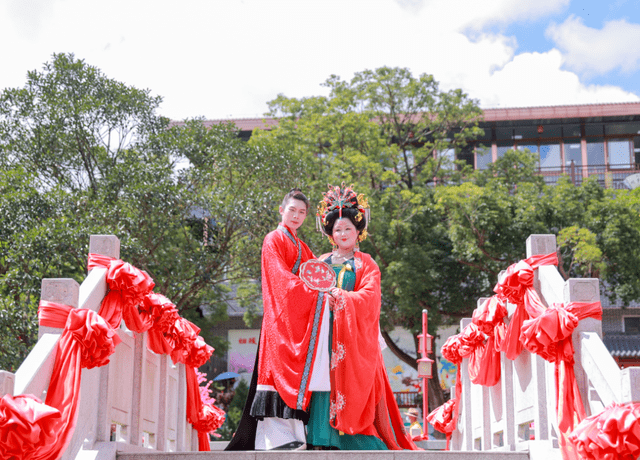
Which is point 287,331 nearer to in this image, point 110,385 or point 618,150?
point 110,385

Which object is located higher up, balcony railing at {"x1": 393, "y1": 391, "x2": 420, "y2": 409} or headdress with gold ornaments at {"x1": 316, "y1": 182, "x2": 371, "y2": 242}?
headdress with gold ornaments at {"x1": 316, "y1": 182, "x2": 371, "y2": 242}

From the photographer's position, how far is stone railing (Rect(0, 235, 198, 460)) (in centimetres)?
340

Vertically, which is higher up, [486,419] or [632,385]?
[632,385]

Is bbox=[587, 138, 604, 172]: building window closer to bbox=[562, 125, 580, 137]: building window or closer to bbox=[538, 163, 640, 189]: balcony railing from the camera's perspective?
bbox=[538, 163, 640, 189]: balcony railing

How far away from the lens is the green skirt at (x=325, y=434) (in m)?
4.62

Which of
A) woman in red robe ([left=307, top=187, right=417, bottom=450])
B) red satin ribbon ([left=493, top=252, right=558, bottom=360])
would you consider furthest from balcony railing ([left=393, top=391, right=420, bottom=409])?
red satin ribbon ([left=493, top=252, right=558, bottom=360])

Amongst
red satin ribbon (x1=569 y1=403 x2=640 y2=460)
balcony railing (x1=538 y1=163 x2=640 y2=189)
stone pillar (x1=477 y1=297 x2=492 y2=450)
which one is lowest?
stone pillar (x1=477 y1=297 x2=492 y2=450)

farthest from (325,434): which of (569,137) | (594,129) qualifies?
(594,129)

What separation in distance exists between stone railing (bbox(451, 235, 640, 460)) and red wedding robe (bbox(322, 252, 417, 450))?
73cm

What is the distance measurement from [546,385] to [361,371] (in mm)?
1231

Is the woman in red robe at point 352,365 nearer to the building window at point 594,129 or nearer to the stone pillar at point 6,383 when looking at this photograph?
the stone pillar at point 6,383

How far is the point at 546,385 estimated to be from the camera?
13.5 feet

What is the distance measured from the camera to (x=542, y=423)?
4102 millimetres

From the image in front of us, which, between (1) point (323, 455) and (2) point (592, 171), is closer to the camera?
(1) point (323, 455)
